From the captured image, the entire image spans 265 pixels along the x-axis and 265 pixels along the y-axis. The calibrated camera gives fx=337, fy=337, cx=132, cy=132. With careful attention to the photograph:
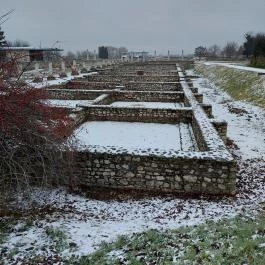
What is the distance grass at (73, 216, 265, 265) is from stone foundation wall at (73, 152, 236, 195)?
5.03 feet

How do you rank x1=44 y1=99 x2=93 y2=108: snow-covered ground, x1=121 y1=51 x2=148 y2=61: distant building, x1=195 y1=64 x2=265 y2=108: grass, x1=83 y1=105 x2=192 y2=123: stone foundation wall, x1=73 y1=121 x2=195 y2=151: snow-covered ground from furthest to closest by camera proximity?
x1=121 y1=51 x2=148 y2=61: distant building, x1=195 y1=64 x2=265 y2=108: grass, x1=44 y1=99 x2=93 y2=108: snow-covered ground, x1=83 y1=105 x2=192 y2=123: stone foundation wall, x1=73 y1=121 x2=195 y2=151: snow-covered ground

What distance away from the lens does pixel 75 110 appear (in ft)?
42.9

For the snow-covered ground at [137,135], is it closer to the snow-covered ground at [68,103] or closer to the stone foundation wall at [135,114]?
the stone foundation wall at [135,114]

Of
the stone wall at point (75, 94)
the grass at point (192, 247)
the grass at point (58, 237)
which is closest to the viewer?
the grass at point (192, 247)

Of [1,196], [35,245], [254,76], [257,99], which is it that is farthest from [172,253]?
[254,76]

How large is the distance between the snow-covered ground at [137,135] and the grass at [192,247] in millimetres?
4336

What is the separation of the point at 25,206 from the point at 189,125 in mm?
8076

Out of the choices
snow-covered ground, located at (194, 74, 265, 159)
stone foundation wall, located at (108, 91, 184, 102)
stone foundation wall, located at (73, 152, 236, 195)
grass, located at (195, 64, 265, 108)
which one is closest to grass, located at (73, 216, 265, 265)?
stone foundation wall, located at (73, 152, 236, 195)

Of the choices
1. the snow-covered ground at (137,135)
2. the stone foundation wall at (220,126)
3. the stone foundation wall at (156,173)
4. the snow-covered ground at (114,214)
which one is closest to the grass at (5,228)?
the snow-covered ground at (114,214)

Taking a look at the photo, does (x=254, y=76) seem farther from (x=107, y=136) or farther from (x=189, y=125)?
(x=107, y=136)

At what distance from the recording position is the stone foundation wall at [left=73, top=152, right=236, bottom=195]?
711 cm

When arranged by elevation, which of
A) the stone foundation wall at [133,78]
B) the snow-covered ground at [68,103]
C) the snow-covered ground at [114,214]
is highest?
the stone foundation wall at [133,78]

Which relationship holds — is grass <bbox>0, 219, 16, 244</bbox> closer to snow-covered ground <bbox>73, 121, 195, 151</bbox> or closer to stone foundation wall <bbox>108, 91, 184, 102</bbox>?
snow-covered ground <bbox>73, 121, 195, 151</bbox>

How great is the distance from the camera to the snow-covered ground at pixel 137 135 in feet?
34.3
